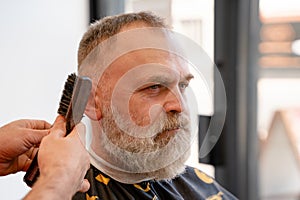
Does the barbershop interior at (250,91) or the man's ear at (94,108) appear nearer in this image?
the man's ear at (94,108)

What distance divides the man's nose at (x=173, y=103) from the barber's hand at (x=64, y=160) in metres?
0.30

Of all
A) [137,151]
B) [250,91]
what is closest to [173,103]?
[137,151]

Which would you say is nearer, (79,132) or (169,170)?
(79,132)

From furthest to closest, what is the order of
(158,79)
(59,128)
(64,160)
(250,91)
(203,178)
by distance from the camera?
(250,91) → (203,178) → (158,79) → (59,128) → (64,160)

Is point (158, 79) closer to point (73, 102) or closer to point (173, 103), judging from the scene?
point (173, 103)

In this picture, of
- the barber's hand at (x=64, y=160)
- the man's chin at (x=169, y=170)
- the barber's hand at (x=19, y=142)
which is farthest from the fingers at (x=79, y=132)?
the man's chin at (x=169, y=170)

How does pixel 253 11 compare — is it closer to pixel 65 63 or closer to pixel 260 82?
pixel 260 82

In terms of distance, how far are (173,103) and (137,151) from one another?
0.17 metres

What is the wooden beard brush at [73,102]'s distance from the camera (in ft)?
3.03

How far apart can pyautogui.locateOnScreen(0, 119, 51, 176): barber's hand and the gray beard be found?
160 millimetres

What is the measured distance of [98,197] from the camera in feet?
4.01

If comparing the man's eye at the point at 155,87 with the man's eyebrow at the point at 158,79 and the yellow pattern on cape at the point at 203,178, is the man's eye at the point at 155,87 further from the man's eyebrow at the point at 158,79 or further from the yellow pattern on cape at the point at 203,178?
the yellow pattern on cape at the point at 203,178

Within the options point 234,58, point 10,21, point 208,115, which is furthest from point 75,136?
point 10,21

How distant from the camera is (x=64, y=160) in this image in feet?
2.89
